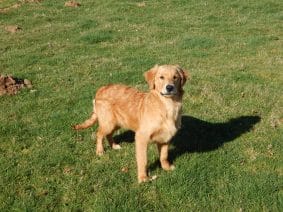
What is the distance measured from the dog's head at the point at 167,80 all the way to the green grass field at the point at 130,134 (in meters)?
1.38

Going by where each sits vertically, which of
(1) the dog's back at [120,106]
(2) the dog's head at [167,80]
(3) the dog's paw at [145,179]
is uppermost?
(2) the dog's head at [167,80]

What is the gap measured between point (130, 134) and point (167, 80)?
252cm

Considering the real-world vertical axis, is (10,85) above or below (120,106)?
below

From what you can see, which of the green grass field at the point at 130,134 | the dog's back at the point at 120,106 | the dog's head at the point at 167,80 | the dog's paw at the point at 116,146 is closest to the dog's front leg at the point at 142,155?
the green grass field at the point at 130,134

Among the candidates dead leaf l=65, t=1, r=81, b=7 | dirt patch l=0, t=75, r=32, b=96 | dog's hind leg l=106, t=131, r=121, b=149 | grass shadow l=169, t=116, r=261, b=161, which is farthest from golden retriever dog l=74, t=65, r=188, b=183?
dead leaf l=65, t=1, r=81, b=7

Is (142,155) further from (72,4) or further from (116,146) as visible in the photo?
(72,4)

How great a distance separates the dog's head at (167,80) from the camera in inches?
281

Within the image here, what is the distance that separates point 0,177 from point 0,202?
0.82 meters

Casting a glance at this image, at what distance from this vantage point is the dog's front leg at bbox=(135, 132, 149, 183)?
731cm

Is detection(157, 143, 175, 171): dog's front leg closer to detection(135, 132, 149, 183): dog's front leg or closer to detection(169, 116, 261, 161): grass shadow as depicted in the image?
detection(169, 116, 261, 161): grass shadow

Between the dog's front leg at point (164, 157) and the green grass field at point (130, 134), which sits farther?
the dog's front leg at point (164, 157)

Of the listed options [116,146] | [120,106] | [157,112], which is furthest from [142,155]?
[116,146]

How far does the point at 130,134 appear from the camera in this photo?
9414mm

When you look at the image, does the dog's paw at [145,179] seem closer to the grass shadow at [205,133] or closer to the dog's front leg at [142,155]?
the dog's front leg at [142,155]
